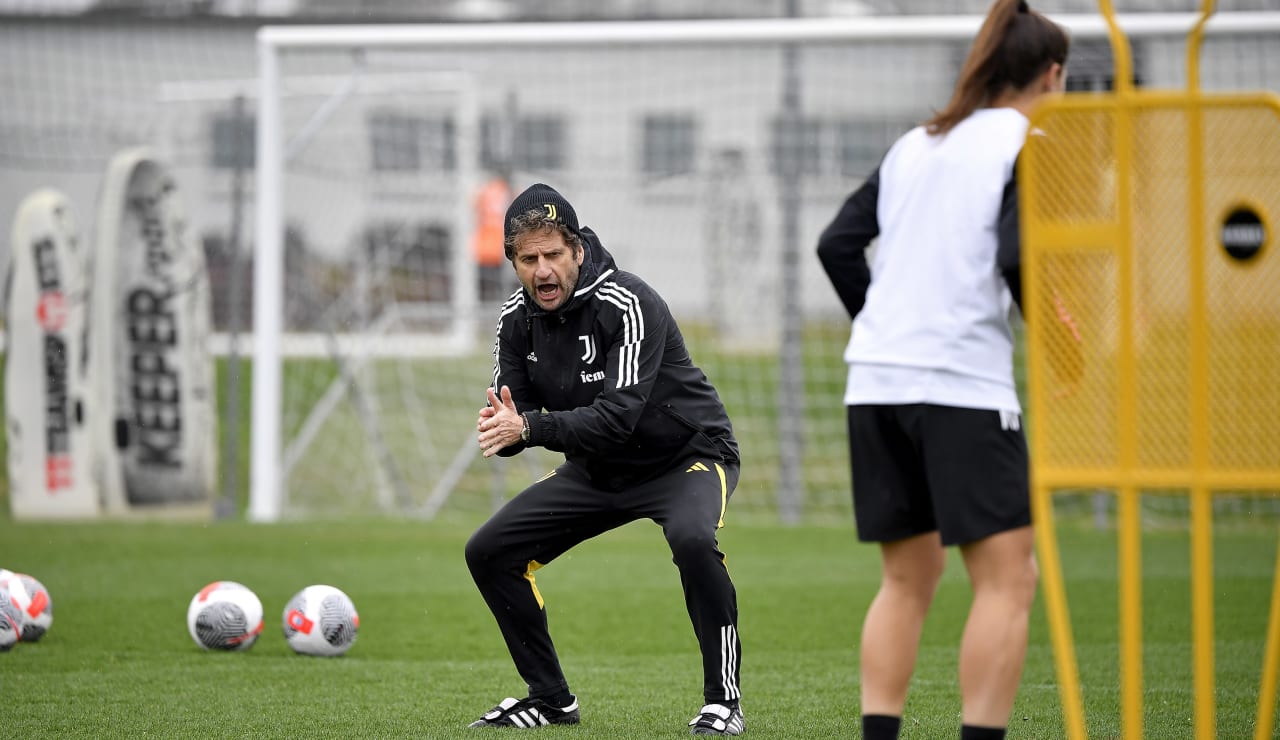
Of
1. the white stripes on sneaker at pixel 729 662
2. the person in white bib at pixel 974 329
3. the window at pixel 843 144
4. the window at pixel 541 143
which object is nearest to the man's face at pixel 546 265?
the white stripes on sneaker at pixel 729 662

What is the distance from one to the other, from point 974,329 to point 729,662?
1812 millimetres

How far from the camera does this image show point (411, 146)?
15.3m

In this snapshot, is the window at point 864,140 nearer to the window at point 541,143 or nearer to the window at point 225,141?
the window at point 541,143

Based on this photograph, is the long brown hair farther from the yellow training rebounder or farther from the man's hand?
the man's hand

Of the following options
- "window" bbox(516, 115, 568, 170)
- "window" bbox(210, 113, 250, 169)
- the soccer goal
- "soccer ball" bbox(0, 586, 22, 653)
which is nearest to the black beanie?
"soccer ball" bbox(0, 586, 22, 653)

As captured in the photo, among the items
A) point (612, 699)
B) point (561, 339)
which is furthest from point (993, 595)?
point (612, 699)

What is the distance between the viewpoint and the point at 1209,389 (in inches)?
114

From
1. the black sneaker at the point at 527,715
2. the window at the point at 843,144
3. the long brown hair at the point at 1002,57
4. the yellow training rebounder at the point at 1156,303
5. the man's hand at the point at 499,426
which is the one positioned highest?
the window at the point at 843,144

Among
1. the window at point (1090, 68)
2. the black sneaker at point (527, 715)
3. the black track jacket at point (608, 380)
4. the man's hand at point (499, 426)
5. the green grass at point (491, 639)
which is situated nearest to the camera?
the man's hand at point (499, 426)

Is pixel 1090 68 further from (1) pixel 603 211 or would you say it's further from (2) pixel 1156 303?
(2) pixel 1156 303

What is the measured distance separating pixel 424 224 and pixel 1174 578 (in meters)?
9.04

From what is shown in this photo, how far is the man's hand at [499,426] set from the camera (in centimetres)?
451

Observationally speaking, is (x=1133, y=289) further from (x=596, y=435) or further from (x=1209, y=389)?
(x=596, y=435)

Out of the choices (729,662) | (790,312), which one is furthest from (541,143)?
(729,662)
